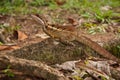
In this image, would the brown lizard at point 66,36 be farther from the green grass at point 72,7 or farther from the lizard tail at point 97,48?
the green grass at point 72,7

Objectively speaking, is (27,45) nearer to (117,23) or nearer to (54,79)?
(54,79)

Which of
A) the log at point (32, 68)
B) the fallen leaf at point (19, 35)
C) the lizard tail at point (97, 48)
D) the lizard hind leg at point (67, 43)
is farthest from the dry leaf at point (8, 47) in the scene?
the fallen leaf at point (19, 35)

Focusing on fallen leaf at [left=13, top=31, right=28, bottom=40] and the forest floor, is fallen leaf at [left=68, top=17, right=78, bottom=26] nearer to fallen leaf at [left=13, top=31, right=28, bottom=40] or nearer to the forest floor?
the forest floor

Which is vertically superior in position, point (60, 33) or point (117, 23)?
point (60, 33)

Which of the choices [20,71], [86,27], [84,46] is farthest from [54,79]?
[86,27]

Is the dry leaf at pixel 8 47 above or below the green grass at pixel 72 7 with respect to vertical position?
above

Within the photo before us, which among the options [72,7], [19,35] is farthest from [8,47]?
[72,7]

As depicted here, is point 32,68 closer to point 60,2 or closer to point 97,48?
point 97,48

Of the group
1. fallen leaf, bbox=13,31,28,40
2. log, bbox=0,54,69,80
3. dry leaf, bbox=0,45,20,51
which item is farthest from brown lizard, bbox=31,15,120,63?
fallen leaf, bbox=13,31,28,40
